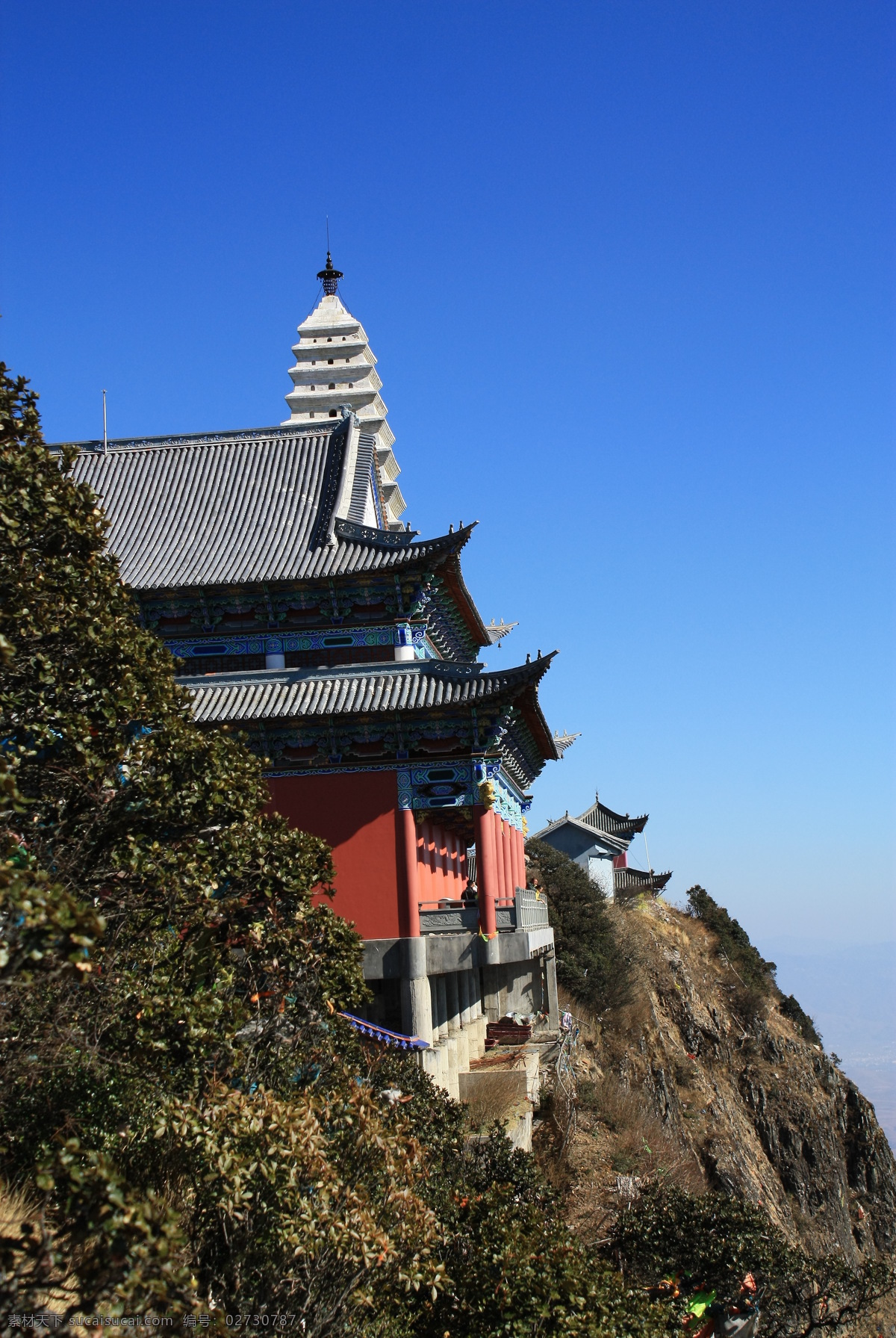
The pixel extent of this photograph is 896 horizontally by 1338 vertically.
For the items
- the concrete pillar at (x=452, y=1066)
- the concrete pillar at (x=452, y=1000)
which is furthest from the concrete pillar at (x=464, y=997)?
the concrete pillar at (x=452, y=1066)

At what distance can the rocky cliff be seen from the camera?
1628 inches

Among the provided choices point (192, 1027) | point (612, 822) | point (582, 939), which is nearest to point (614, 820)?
point (612, 822)

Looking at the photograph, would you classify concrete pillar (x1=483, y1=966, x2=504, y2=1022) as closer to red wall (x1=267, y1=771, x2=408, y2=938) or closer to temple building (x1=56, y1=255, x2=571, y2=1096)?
temple building (x1=56, y1=255, x2=571, y2=1096)

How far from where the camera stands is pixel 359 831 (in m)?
22.2

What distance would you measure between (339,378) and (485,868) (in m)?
55.0

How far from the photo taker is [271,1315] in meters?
9.10

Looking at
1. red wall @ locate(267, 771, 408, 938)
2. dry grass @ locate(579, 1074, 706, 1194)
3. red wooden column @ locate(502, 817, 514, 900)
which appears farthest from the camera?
red wooden column @ locate(502, 817, 514, 900)

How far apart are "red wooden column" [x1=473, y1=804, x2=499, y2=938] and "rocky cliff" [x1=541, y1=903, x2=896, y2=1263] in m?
12.5

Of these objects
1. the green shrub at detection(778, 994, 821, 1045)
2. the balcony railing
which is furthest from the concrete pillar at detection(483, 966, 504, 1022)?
the green shrub at detection(778, 994, 821, 1045)

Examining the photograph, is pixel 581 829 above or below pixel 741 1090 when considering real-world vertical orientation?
above

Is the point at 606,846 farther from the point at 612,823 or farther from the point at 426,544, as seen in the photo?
the point at 426,544

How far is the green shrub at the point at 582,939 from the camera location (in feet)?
137

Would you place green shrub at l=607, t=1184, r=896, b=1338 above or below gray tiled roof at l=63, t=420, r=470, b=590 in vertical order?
below

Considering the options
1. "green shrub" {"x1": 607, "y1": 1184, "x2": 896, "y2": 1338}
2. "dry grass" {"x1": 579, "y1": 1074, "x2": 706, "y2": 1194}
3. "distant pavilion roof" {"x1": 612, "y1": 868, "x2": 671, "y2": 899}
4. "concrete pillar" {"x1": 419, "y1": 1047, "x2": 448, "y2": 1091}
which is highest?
"distant pavilion roof" {"x1": 612, "y1": 868, "x2": 671, "y2": 899}
